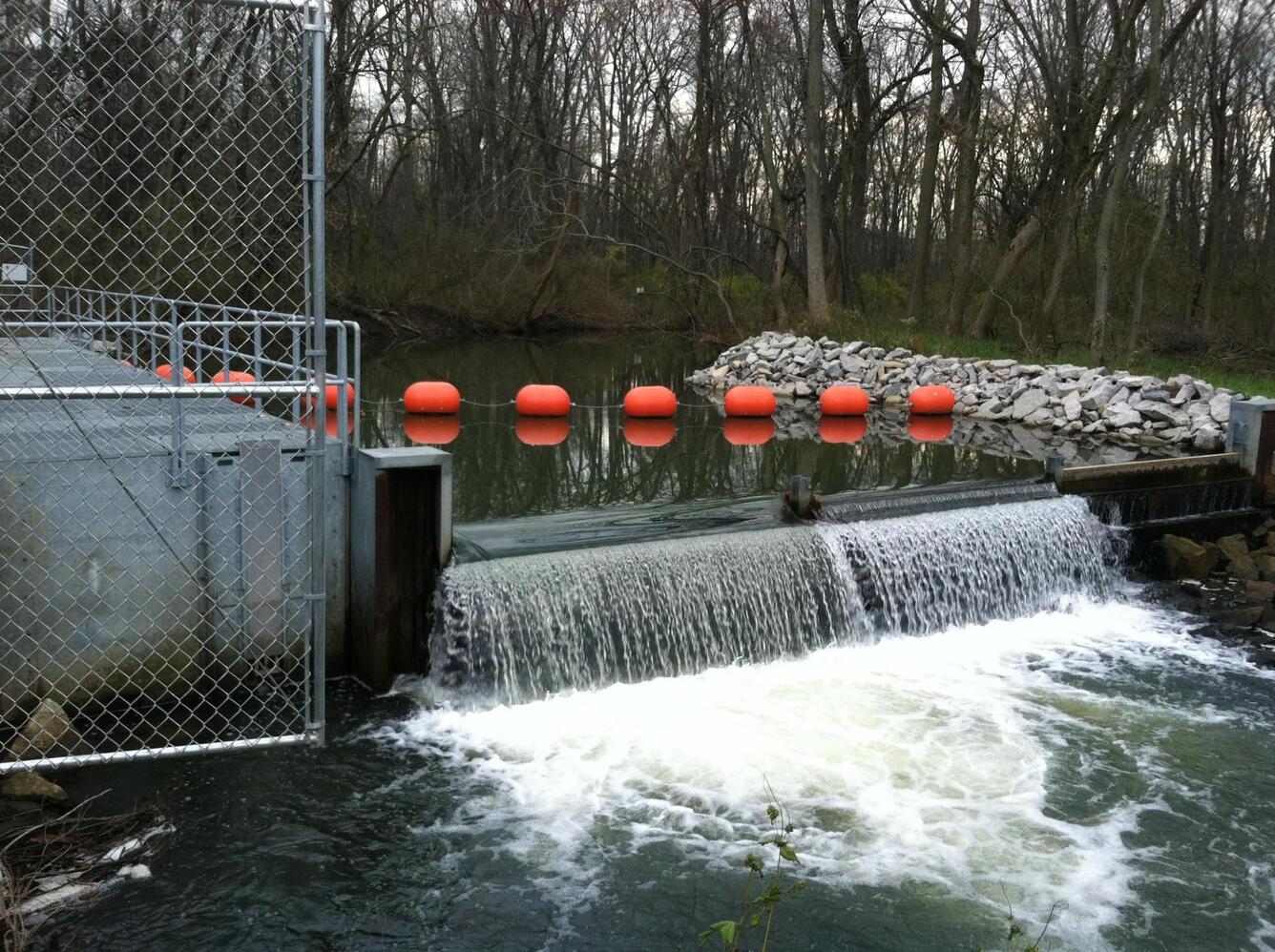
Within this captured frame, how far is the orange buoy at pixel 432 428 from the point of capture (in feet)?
46.2

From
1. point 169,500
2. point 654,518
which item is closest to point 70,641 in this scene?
point 169,500

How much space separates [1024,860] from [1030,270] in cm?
2551

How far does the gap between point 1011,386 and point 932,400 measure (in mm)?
1259

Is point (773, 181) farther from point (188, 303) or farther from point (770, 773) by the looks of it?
point (770, 773)

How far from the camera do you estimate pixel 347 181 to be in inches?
1206

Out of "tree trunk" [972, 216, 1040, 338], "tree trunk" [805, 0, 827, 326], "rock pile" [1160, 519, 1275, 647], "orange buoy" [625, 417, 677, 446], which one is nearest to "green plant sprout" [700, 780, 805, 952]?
"rock pile" [1160, 519, 1275, 647]

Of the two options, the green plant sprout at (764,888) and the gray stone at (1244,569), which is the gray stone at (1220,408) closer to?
the gray stone at (1244,569)

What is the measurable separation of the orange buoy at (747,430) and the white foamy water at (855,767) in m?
5.53

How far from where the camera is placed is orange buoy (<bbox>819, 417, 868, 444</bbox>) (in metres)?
15.9

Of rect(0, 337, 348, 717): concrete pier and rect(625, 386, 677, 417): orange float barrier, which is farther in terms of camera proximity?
rect(625, 386, 677, 417): orange float barrier

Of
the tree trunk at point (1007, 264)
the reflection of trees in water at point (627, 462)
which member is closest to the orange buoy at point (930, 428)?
the reflection of trees in water at point (627, 462)

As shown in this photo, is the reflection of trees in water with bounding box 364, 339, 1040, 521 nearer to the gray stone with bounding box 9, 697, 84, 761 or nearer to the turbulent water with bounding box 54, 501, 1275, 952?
the turbulent water with bounding box 54, 501, 1275, 952

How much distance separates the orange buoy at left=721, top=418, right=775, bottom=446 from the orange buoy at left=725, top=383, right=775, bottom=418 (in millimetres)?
84

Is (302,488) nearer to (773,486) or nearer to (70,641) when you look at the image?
(70,641)
